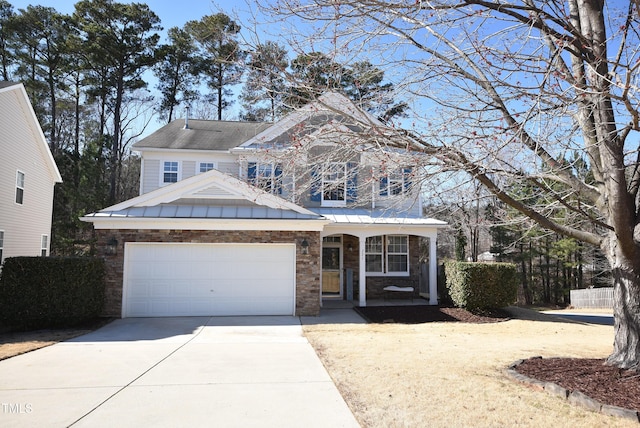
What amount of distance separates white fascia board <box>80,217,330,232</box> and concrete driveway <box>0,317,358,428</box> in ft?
10.9

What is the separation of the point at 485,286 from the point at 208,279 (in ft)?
27.6

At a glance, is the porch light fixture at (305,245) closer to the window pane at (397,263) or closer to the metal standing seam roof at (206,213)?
the metal standing seam roof at (206,213)

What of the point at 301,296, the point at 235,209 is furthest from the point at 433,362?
the point at 235,209

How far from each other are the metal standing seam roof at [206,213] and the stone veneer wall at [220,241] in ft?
1.40

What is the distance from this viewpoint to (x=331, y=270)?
16531 millimetres

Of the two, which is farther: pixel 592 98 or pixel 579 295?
pixel 579 295

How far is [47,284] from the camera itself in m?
10.2

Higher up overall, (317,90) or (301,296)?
(317,90)

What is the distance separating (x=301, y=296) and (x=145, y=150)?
861cm

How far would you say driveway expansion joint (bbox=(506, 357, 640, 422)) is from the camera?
4.55 meters

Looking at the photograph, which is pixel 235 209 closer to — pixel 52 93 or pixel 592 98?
pixel 592 98

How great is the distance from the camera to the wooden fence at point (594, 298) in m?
19.7

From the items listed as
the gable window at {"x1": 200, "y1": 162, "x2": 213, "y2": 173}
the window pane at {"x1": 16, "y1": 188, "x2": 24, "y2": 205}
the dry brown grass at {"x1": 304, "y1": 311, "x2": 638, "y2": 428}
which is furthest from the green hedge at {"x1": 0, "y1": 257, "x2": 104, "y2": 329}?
the window pane at {"x1": 16, "y1": 188, "x2": 24, "y2": 205}

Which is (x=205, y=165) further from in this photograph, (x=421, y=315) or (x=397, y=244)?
(x=421, y=315)
